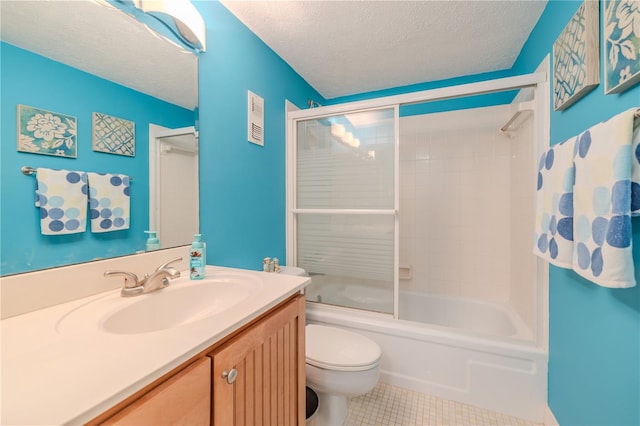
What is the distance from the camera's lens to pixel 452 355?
1.52m

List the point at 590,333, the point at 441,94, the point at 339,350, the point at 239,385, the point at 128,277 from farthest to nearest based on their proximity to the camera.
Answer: the point at 441,94, the point at 339,350, the point at 590,333, the point at 128,277, the point at 239,385

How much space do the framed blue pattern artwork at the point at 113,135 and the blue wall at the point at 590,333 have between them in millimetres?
1723

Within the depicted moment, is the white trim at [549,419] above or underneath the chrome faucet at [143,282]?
underneath

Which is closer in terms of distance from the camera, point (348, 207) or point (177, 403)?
point (177, 403)

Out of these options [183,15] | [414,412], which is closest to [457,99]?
[183,15]

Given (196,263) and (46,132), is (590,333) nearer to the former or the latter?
(196,263)

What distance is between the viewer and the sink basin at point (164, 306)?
72 centimetres

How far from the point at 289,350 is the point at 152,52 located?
1354mm

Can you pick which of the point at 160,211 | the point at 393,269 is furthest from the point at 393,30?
the point at 160,211

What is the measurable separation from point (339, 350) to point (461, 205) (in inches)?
70.9

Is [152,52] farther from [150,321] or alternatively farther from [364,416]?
[364,416]

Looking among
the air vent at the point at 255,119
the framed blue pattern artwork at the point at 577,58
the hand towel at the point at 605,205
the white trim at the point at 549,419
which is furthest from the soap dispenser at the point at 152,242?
the white trim at the point at 549,419

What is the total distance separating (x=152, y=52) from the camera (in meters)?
1.08

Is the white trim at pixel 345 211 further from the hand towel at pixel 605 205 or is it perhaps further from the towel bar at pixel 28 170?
the towel bar at pixel 28 170
